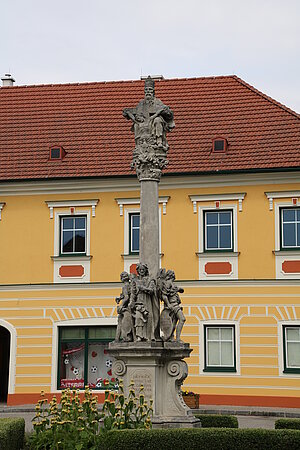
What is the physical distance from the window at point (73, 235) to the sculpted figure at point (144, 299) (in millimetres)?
11821

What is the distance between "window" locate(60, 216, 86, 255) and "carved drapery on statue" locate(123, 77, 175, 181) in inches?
434

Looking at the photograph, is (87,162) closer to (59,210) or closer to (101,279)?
(59,210)

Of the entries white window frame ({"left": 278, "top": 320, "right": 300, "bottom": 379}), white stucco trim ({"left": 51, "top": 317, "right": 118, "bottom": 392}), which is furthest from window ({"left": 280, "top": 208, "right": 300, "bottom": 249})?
white stucco trim ({"left": 51, "top": 317, "right": 118, "bottom": 392})

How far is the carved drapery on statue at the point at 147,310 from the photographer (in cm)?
1435

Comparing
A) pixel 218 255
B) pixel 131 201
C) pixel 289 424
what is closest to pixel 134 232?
pixel 131 201


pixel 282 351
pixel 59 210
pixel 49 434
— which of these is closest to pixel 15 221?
pixel 59 210

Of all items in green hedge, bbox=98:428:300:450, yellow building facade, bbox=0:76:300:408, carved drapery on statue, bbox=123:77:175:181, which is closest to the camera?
green hedge, bbox=98:428:300:450

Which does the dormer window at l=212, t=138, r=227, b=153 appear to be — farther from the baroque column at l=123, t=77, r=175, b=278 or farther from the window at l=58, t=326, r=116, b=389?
the baroque column at l=123, t=77, r=175, b=278

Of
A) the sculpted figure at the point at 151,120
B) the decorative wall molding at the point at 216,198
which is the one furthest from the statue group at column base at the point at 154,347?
the decorative wall molding at the point at 216,198

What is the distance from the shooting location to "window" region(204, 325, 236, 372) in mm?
24750

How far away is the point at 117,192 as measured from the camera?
26.2 meters

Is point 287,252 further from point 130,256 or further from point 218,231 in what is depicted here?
point 130,256

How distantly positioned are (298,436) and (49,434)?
3783mm

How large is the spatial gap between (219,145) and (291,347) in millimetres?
6792
